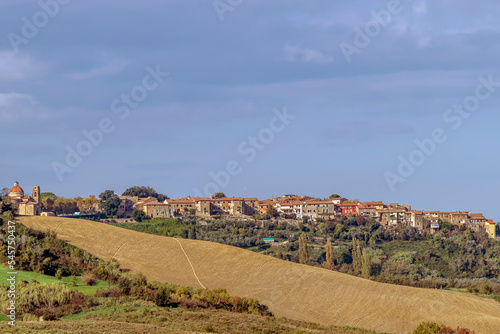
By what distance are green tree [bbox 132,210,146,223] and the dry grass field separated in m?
69.0

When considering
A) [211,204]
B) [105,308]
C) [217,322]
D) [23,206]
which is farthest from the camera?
[211,204]

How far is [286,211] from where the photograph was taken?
134625 millimetres

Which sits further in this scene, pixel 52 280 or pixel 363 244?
pixel 363 244

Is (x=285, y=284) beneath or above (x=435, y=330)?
above

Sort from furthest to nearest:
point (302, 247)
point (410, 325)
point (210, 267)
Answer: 1. point (302, 247)
2. point (210, 267)
3. point (410, 325)

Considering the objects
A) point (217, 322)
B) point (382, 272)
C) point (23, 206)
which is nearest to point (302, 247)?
point (382, 272)

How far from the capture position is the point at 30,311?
91.4 ft

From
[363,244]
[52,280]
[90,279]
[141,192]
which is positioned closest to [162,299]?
[90,279]

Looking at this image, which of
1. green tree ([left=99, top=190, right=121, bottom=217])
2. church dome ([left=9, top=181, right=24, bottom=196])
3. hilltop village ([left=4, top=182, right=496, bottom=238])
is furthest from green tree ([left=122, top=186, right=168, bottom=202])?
church dome ([left=9, top=181, right=24, bottom=196])

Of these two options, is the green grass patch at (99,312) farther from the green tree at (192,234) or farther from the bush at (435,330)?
the green tree at (192,234)

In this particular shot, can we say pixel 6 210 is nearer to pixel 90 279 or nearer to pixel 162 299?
pixel 90 279

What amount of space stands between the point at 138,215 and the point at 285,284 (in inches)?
3193

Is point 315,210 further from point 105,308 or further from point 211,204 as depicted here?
point 105,308

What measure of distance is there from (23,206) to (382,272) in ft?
145
